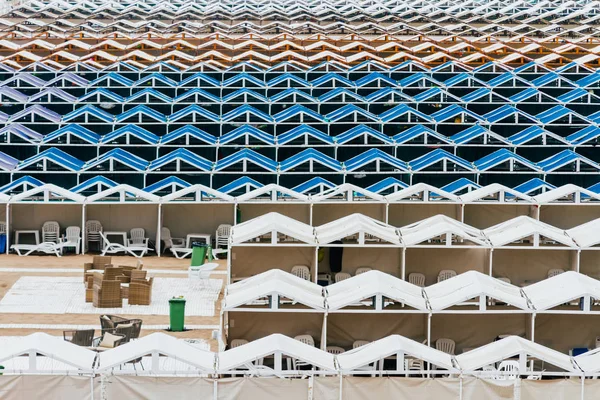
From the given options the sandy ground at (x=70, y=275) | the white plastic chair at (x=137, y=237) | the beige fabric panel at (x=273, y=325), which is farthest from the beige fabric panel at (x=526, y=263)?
the white plastic chair at (x=137, y=237)

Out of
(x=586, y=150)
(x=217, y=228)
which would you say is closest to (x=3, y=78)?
(x=217, y=228)

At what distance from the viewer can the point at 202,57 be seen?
138 ft

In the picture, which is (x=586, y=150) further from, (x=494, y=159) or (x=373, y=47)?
(x=373, y=47)

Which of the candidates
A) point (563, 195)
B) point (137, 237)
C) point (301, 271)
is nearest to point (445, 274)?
point (301, 271)

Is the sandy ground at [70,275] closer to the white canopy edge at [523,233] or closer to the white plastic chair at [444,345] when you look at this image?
the white plastic chair at [444,345]

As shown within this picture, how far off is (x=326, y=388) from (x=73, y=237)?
11.9 m

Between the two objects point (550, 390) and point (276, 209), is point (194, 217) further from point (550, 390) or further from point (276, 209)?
point (550, 390)

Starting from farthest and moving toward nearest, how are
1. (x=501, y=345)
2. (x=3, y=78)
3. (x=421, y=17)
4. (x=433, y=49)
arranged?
(x=421, y=17) < (x=433, y=49) < (x=3, y=78) < (x=501, y=345)

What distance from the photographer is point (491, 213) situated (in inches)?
1017

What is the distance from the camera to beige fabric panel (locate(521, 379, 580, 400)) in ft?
48.8

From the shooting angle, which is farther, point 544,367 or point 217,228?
point 217,228

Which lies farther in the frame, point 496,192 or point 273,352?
point 496,192

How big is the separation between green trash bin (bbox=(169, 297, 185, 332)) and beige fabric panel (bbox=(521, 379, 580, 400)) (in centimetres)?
672

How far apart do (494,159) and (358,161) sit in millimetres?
3790
